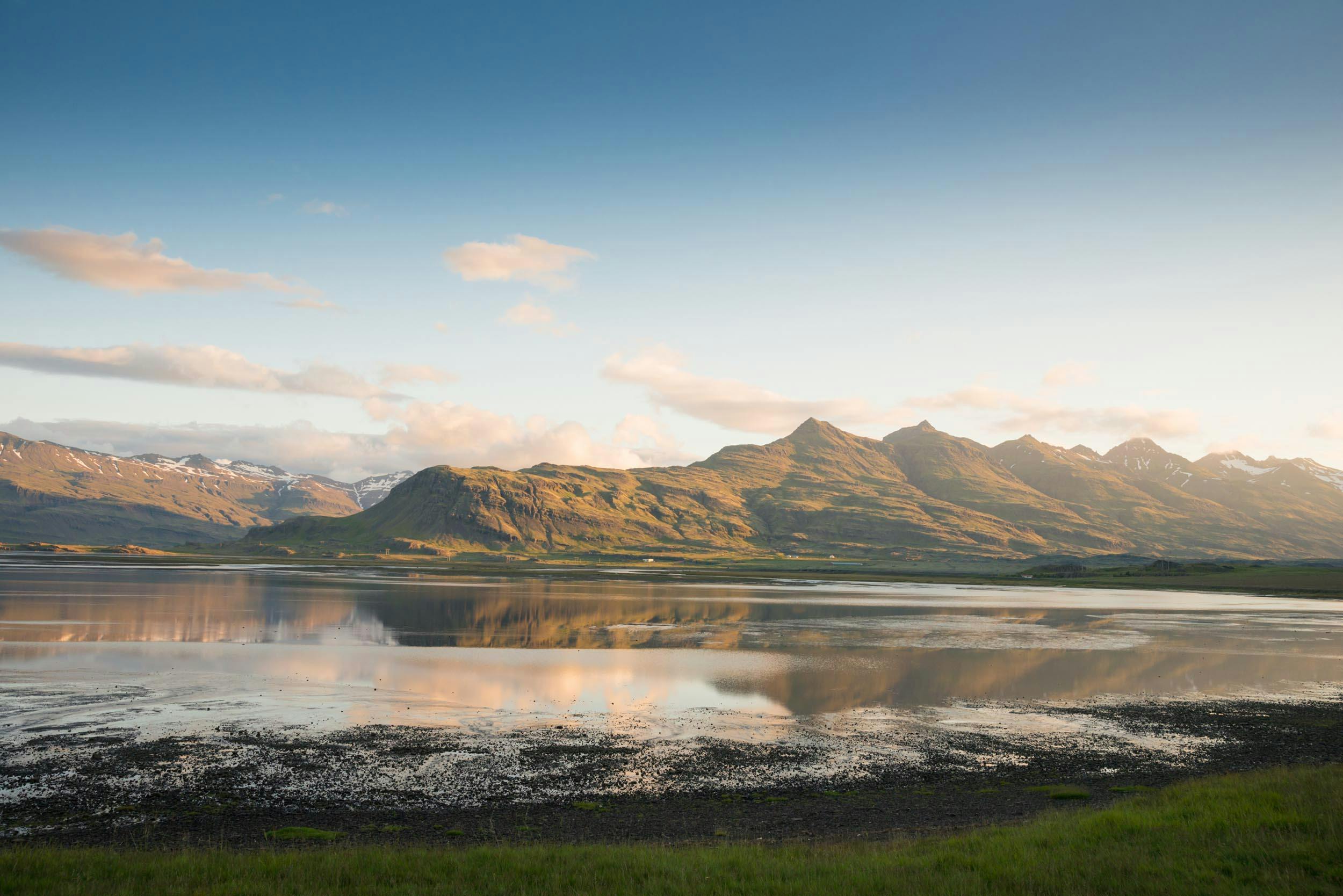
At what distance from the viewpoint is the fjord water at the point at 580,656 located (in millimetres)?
36344

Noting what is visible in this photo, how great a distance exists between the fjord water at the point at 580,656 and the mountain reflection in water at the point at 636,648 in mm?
274

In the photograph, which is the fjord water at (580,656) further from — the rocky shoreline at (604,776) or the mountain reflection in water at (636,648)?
the rocky shoreline at (604,776)

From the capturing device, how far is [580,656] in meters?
53.7

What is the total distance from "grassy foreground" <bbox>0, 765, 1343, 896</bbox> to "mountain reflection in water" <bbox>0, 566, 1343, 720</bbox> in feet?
62.8

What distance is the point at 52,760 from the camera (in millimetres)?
26219

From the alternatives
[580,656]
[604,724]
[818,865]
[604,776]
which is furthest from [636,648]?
[818,865]

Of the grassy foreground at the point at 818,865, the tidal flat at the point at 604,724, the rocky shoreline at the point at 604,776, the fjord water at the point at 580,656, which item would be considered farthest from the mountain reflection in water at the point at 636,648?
the grassy foreground at the point at 818,865

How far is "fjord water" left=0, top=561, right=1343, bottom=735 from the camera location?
36344 millimetres

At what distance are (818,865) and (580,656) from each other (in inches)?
1557

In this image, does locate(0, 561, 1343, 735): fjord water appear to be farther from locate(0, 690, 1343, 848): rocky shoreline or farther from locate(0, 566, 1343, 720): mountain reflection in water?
locate(0, 690, 1343, 848): rocky shoreline

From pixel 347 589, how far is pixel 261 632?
55.2m

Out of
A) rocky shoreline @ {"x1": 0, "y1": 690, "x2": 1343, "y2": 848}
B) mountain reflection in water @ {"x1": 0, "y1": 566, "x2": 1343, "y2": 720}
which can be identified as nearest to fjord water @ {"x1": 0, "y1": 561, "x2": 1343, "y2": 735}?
mountain reflection in water @ {"x1": 0, "y1": 566, "x2": 1343, "y2": 720}

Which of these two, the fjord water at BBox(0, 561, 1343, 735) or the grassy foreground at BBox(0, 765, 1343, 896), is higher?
the grassy foreground at BBox(0, 765, 1343, 896)

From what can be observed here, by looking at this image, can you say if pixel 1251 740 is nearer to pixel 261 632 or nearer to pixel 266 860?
pixel 266 860
